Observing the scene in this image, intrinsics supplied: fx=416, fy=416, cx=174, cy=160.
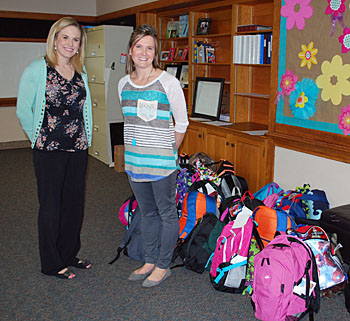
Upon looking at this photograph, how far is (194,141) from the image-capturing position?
15.1 feet

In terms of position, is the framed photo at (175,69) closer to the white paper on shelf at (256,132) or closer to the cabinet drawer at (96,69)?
the cabinet drawer at (96,69)

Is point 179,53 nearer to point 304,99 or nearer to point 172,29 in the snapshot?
point 172,29

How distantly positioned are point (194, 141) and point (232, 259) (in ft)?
7.36

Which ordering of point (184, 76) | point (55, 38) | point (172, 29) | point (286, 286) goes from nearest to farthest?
1. point (286, 286)
2. point (55, 38)
3. point (184, 76)
4. point (172, 29)

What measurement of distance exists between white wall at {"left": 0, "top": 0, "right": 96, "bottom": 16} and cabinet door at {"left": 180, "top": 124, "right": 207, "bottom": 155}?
3.65m

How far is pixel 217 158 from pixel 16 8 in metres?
4.37

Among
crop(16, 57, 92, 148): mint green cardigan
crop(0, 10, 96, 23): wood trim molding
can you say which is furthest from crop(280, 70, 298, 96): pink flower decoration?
crop(0, 10, 96, 23): wood trim molding

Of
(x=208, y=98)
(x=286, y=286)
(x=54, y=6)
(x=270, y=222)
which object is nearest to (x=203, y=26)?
(x=208, y=98)

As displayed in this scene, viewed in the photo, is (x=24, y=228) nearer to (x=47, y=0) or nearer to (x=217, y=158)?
(x=217, y=158)

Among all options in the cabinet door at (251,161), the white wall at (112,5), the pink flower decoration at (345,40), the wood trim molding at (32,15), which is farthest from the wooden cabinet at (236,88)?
the wood trim molding at (32,15)

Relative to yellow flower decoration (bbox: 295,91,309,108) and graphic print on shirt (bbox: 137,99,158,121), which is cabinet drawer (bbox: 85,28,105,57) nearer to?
yellow flower decoration (bbox: 295,91,309,108)

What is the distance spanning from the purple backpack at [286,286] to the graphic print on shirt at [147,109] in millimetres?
1014

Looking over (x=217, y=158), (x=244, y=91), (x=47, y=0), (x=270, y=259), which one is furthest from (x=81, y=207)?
(x=47, y=0)

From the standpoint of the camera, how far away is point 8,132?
682cm
